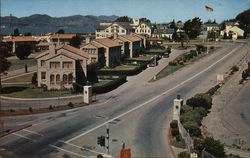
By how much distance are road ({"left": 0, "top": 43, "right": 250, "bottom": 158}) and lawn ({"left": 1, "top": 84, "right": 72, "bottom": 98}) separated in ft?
31.4

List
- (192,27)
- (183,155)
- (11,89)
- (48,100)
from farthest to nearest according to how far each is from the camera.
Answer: (192,27) < (11,89) < (48,100) < (183,155)

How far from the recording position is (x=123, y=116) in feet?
143

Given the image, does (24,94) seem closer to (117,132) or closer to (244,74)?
(117,132)

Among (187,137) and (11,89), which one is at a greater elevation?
(11,89)

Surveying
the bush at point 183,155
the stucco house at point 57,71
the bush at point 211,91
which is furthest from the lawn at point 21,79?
the bush at point 183,155

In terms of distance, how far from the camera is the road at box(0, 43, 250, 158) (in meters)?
31.6

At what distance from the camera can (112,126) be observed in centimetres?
3919

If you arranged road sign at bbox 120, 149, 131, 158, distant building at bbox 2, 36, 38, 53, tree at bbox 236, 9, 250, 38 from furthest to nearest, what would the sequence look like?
tree at bbox 236, 9, 250, 38, distant building at bbox 2, 36, 38, 53, road sign at bbox 120, 149, 131, 158

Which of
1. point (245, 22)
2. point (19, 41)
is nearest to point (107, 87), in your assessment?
point (19, 41)

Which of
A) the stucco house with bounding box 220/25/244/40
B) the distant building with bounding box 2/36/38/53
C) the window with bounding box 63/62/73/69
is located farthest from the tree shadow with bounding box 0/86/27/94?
the stucco house with bounding box 220/25/244/40

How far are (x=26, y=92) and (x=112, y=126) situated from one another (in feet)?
82.1

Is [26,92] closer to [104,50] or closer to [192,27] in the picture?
[104,50]

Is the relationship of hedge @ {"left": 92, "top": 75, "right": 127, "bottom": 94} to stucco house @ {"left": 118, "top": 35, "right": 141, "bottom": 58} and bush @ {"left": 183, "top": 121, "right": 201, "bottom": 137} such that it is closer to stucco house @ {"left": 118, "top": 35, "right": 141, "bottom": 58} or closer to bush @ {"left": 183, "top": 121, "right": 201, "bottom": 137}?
bush @ {"left": 183, "top": 121, "right": 201, "bottom": 137}

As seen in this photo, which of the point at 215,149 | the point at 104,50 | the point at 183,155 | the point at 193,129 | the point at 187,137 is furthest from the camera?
the point at 104,50
